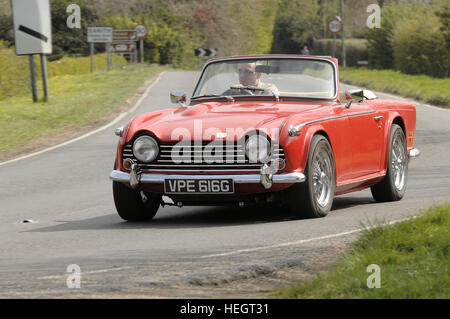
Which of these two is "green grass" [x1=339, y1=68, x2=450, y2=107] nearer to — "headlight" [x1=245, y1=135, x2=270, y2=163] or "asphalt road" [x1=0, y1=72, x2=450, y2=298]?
"asphalt road" [x1=0, y1=72, x2=450, y2=298]

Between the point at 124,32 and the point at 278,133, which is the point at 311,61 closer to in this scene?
the point at 278,133

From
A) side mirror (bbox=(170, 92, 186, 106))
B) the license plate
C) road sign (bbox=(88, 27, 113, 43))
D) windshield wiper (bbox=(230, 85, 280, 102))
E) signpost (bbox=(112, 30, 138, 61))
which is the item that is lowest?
signpost (bbox=(112, 30, 138, 61))

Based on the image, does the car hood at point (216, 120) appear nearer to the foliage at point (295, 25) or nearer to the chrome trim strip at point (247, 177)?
the chrome trim strip at point (247, 177)

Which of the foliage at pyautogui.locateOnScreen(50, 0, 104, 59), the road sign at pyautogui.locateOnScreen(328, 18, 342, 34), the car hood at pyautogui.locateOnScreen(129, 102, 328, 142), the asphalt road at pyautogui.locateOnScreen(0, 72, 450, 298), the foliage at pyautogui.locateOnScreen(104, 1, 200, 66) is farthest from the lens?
the foliage at pyautogui.locateOnScreen(104, 1, 200, 66)

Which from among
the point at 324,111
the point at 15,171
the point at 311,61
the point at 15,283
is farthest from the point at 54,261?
the point at 15,171

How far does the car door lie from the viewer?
9.43 m

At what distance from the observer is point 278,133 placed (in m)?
8.21

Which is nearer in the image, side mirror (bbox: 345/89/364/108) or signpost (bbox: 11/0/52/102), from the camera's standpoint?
side mirror (bbox: 345/89/364/108)

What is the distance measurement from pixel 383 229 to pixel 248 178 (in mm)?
1706

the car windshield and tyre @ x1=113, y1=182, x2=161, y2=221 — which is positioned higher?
the car windshield

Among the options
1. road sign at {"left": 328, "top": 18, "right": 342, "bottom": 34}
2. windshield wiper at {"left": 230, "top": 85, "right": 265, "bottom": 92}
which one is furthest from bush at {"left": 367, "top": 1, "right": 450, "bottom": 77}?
windshield wiper at {"left": 230, "top": 85, "right": 265, "bottom": 92}

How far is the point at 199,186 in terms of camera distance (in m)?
8.27

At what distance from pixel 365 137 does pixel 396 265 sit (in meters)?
3.94

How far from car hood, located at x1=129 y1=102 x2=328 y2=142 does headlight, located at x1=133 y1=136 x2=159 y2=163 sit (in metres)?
0.09
